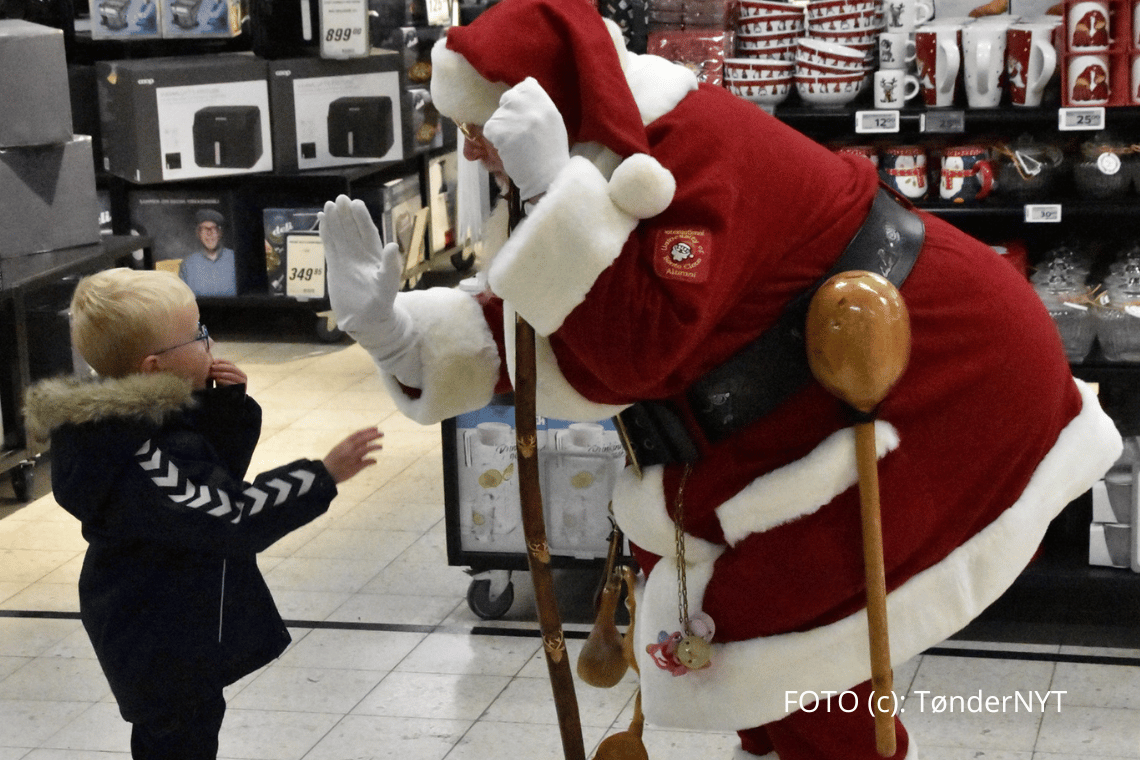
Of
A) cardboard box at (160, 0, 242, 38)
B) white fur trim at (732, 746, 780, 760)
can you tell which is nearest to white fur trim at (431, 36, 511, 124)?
white fur trim at (732, 746, 780, 760)

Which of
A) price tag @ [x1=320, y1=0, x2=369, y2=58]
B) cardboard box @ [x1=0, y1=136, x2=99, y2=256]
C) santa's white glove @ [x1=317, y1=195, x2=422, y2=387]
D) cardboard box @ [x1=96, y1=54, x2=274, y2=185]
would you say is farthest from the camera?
price tag @ [x1=320, y1=0, x2=369, y2=58]

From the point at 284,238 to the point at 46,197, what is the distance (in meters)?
1.46

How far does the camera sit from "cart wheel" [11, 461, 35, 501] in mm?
4266

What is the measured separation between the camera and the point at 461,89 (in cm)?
172

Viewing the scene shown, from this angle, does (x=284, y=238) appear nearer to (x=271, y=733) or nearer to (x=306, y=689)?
(x=306, y=689)

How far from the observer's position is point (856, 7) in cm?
326

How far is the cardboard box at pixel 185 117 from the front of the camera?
5.66 metres

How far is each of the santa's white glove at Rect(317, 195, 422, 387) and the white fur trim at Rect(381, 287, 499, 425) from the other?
7cm

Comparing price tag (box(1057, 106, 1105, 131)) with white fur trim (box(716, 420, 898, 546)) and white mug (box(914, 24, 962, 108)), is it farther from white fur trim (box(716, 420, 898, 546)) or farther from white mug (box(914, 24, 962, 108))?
white fur trim (box(716, 420, 898, 546))

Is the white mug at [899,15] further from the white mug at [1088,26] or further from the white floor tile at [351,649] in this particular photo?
the white floor tile at [351,649]

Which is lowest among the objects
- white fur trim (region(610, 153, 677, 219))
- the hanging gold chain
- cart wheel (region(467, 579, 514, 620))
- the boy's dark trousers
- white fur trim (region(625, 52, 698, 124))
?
cart wheel (region(467, 579, 514, 620))

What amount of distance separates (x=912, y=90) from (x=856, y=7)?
0.23 m

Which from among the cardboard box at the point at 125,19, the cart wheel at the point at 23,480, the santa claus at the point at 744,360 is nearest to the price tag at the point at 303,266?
the cardboard box at the point at 125,19

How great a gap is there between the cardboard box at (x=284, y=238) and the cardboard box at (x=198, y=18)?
875mm
